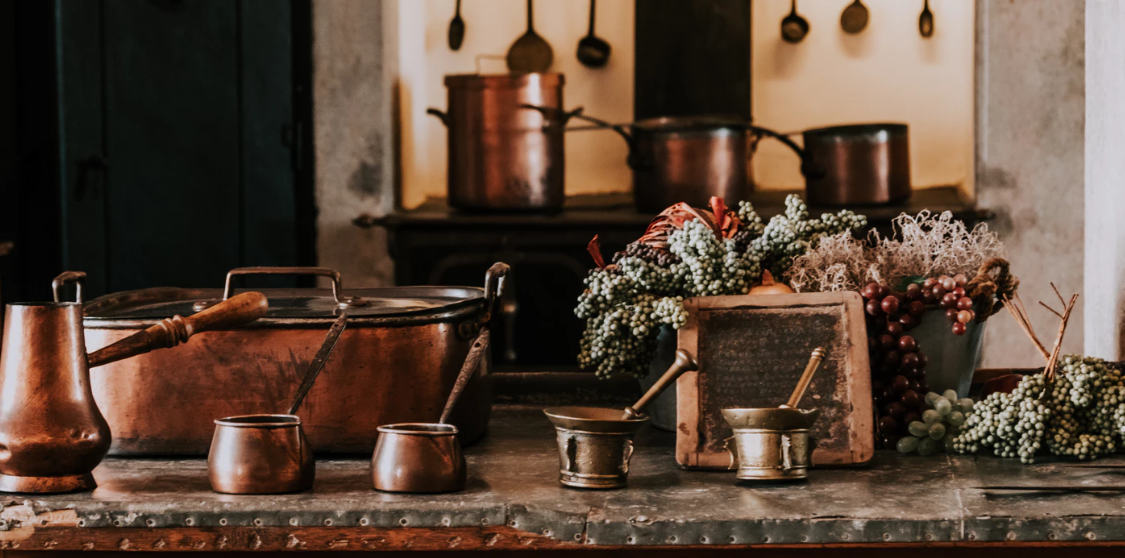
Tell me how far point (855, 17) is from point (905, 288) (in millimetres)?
3718

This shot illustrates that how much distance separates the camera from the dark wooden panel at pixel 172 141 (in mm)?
4273

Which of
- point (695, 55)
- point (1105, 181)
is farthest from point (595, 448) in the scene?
point (695, 55)

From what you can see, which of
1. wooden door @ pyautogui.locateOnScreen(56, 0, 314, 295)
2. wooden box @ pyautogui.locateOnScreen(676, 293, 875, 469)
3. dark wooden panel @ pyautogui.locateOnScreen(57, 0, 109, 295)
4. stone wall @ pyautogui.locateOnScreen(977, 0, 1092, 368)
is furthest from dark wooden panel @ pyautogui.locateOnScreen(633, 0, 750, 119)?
wooden box @ pyautogui.locateOnScreen(676, 293, 875, 469)

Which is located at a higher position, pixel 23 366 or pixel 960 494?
pixel 23 366

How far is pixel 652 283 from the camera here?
70.6 inches

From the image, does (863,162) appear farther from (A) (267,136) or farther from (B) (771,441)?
(B) (771,441)

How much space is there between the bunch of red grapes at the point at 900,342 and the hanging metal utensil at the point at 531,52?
150 inches

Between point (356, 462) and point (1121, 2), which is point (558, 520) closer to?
point (356, 462)

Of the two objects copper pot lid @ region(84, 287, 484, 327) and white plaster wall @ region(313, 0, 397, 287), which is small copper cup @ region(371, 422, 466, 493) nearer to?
copper pot lid @ region(84, 287, 484, 327)

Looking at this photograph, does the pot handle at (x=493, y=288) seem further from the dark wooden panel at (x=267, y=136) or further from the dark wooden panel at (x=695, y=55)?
the dark wooden panel at (x=695, y=55)

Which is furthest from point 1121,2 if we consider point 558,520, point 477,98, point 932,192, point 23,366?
point 932,192

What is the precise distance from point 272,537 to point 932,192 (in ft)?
14.7

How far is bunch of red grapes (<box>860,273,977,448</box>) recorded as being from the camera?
1760mm

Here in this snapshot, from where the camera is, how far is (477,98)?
4680 mm
